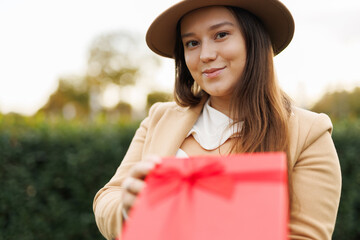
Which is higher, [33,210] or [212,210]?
[212,210]

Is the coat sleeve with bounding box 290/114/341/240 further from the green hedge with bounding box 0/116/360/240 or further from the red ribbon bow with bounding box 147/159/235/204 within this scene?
the green hedge with bounding box 0/116/360/240

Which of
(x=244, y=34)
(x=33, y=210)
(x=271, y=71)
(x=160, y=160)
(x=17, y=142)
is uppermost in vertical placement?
(x=244, y=34)

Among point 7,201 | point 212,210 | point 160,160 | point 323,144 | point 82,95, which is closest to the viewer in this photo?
point 212,210

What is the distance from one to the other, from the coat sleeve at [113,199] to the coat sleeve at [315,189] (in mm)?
723

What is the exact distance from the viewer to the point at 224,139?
1762mm

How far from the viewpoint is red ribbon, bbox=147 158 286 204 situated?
95cm

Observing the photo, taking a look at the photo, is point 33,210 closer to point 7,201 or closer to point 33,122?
point 7,201

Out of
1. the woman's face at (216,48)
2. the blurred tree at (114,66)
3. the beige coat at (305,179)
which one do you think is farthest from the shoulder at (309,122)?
the blurred tree at (114,66)

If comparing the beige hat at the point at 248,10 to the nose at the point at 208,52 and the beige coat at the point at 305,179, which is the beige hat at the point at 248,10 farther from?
the beige coat at the point at 305,179

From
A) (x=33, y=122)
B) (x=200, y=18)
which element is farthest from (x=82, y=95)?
(x=200, y=18)

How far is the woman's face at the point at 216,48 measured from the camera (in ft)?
5.71

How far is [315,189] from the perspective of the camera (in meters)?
1.51

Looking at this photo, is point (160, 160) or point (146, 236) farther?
point (160, 160)

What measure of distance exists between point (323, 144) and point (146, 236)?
98cm
